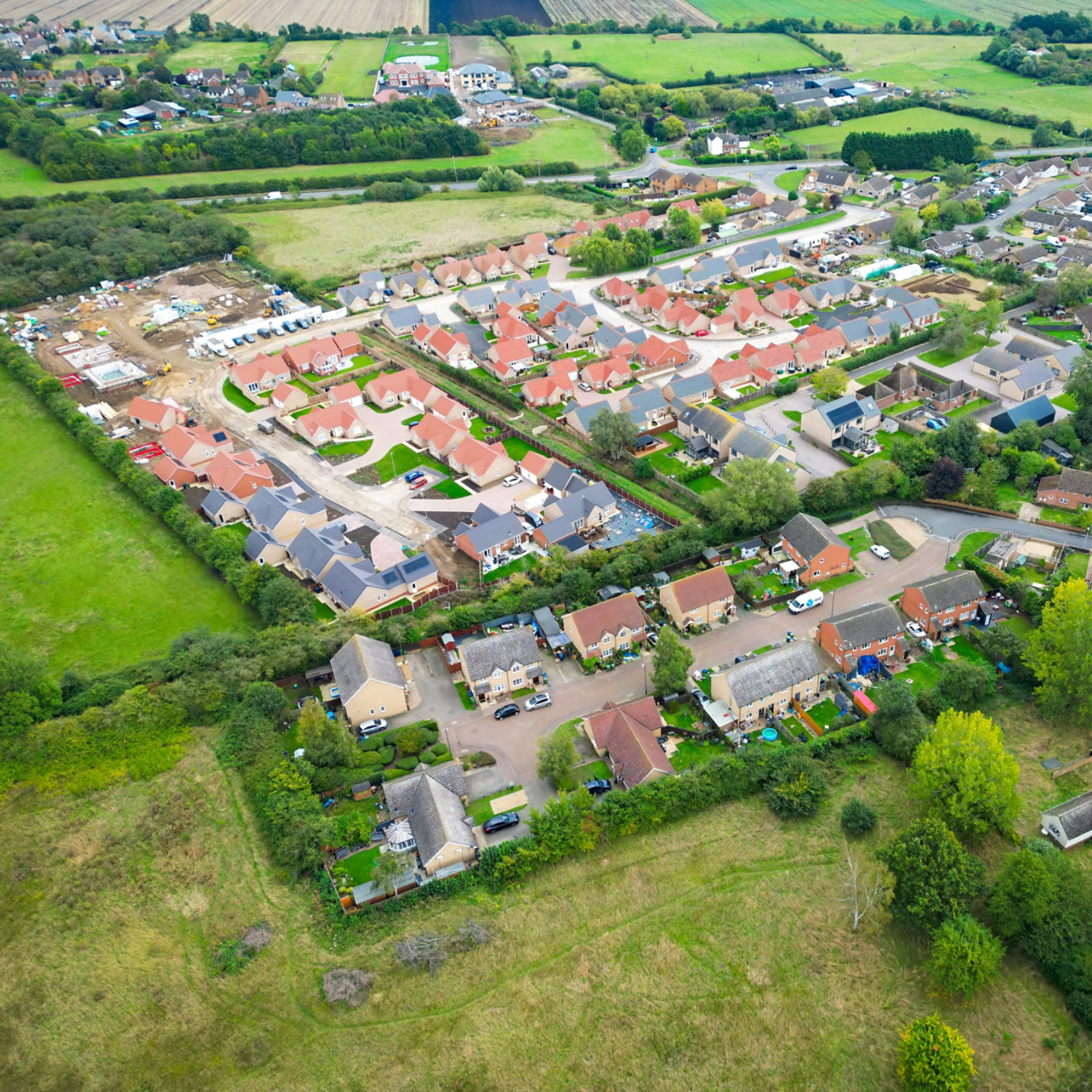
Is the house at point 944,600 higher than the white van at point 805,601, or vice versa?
the house at point 944,600

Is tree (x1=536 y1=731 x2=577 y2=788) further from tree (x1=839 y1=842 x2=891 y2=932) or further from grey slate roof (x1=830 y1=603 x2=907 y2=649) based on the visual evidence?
grey slate roof (x1=830 y1=603 x2=907 y2=649)

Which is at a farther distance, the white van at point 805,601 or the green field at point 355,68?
the green field at point 355,68

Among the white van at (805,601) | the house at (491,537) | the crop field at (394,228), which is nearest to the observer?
the white van at (805,601)

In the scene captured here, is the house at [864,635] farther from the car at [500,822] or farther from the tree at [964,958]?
the car at [500,822]

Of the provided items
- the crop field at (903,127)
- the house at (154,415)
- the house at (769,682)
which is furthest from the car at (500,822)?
the crop field at (903,127)

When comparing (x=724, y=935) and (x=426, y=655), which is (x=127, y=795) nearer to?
(x=426, y=655)

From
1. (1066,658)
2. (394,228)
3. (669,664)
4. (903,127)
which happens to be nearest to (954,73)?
(903,127)

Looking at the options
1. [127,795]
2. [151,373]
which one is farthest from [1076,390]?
[151,373]
